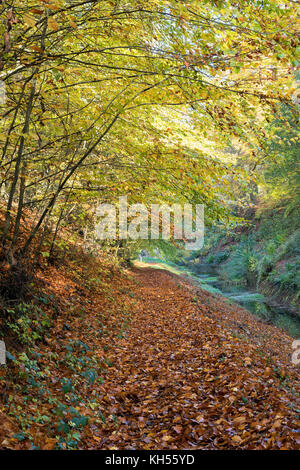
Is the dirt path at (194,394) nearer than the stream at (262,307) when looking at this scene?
Yes

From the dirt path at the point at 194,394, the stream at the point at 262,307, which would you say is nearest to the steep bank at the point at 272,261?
the stream at the point at 262,307

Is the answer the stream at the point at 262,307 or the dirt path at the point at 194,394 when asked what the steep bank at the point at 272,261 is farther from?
the dirt path at the point at 194,394

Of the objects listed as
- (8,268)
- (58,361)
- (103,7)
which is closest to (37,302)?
(8,268)

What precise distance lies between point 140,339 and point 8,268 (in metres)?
3.59

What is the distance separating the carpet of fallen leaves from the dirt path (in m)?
0.01

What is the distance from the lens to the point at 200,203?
18.5ft

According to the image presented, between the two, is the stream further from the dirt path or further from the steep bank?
the dirt path

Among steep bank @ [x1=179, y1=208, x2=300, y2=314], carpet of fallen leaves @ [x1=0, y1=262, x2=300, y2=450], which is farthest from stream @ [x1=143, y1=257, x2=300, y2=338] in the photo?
carpet of fallen leaves @ [x1=0, y1=262, x2=300, y2=450]

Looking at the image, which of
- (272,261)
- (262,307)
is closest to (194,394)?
(262,307)

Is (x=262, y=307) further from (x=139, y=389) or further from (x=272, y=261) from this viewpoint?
(x=139, y=389)

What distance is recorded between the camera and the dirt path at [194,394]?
3.89 meters

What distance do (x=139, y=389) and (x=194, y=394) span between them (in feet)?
2.82

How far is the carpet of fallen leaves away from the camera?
3.72 meters

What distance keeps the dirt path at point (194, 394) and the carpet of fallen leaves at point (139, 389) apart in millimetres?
15
